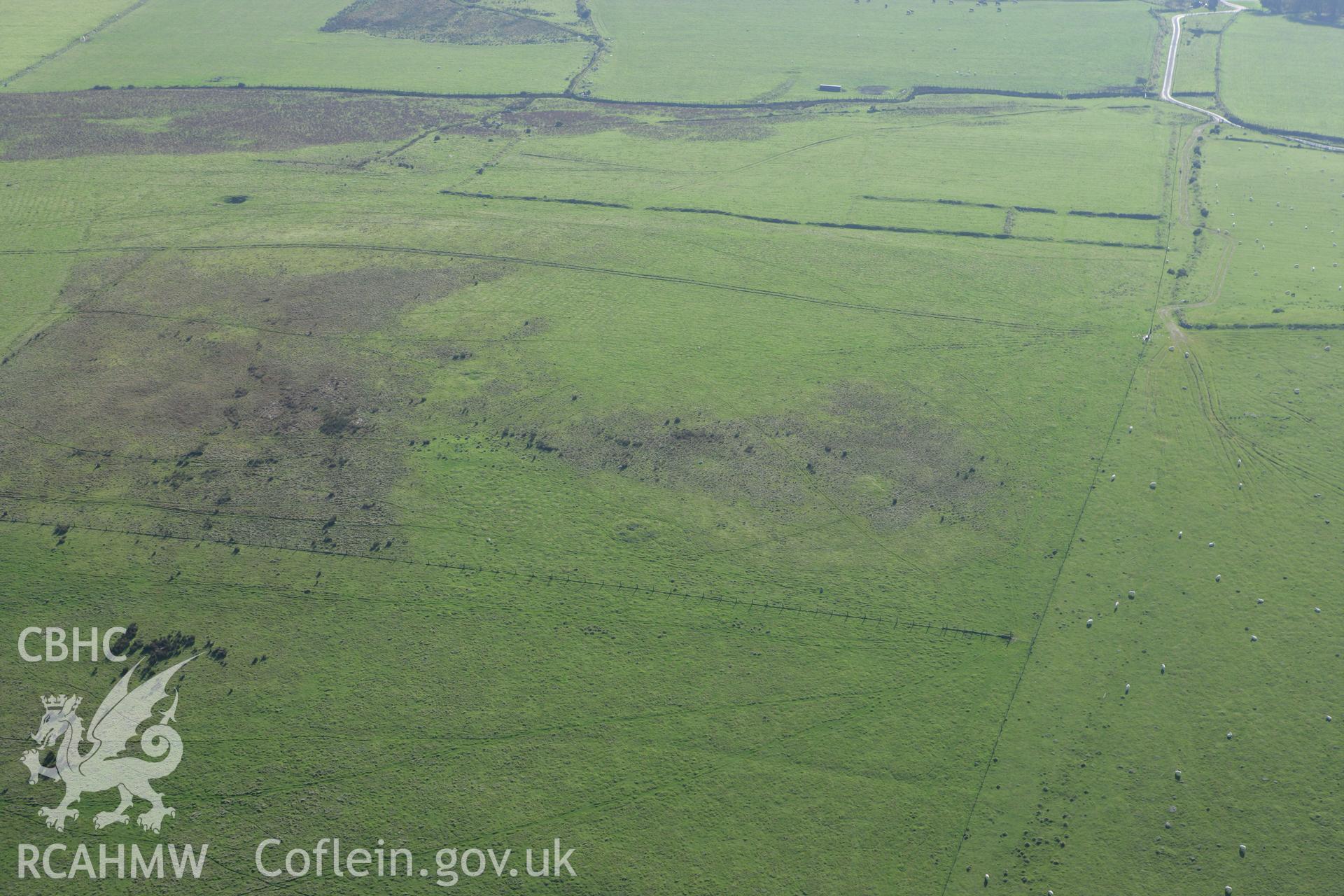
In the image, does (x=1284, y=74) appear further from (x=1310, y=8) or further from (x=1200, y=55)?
(x=1310, y=8)

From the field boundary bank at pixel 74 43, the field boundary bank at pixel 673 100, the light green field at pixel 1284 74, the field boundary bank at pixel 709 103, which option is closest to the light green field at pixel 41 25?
the field boundary bank at pixel 74 43

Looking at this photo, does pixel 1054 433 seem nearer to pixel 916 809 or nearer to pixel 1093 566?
pixel 1093 566

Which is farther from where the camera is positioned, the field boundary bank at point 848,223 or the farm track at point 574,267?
the field boundary bank at point 848,223

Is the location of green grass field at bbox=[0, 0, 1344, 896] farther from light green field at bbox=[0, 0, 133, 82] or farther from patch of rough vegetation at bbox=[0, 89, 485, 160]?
light green field at bbox=[0, 0, 133, 82]

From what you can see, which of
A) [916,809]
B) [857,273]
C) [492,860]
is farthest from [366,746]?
[857,273]

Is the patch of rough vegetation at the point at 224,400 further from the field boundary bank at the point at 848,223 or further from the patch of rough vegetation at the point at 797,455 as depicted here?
the field boundary bank at the point at 848,223

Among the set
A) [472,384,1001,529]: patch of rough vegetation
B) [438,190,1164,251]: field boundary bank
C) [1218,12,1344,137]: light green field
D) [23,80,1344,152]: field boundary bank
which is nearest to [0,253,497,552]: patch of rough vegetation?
[472,384,1001,529]: patch of rough vegetation
